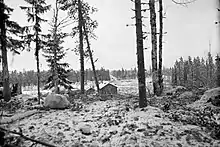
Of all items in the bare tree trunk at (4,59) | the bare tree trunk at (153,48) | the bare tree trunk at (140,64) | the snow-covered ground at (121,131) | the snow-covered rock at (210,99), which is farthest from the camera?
the bare tree trunk at (4,59)

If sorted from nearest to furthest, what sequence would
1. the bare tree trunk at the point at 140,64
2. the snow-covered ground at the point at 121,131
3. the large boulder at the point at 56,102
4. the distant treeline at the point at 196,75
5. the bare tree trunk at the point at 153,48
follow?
the snow-covered ground at the point at 121,131 → the bare tree trunk at the point at 140,64 → the large boulder at the point at 56,102 → the bare tree trunk at the point at 153,48 → the distant treeline at the point at 196,75

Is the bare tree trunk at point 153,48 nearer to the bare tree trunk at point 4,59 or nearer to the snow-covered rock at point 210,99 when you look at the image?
the snow-covered rock at point 210,99

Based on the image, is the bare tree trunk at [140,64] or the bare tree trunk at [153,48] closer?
the bare tree trunk at [140,64]

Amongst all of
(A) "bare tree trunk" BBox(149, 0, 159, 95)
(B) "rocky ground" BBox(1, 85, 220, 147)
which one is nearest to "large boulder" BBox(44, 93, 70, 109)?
(B) "rocky ground" BBox(1, 85, 220, 147)

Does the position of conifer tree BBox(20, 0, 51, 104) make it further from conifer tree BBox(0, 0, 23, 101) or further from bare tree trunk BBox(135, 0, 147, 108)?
bare tree trunk BBox(135, 0, 147, 108)

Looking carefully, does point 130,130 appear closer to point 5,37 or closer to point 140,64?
point 140,64

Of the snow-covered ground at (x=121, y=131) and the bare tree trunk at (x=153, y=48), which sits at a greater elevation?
the bare tree trunk at (x=153, y=48)

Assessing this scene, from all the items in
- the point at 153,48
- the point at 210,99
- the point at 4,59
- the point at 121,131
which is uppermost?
the point at 153,48

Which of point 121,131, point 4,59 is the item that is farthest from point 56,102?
point 4,59

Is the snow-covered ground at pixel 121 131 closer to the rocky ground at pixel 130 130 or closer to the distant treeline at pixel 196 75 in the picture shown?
the rocky ground at pixel 130 130

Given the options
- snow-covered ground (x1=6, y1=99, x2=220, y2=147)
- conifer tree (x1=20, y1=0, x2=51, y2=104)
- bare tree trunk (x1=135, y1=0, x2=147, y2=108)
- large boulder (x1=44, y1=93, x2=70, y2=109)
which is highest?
conifer tree (x1=20, y1=0, x2=51, y2=104)

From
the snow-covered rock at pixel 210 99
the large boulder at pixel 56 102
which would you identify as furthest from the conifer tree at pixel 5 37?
the snow-covered rock at pixel 210 99

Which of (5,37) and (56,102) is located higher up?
(5,37)

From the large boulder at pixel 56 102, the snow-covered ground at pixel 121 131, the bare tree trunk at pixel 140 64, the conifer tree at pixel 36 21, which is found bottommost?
the snow-covered ground at pixel 121 131
